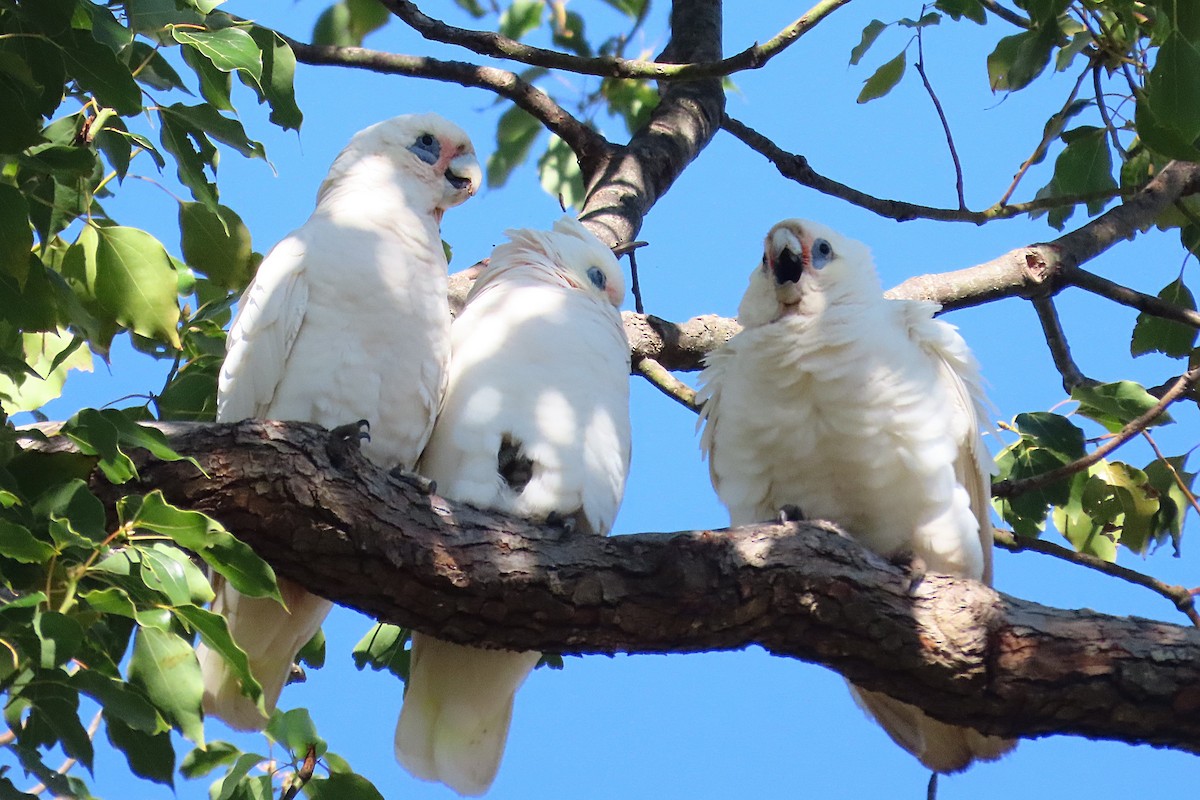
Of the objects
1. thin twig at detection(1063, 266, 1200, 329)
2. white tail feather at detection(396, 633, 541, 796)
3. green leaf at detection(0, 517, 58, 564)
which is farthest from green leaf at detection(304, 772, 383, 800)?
thin twig at detection(1063, 266, 1200, 329)

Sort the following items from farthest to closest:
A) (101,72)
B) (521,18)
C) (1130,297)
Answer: (521,18) → (1130,297) → (101,72)

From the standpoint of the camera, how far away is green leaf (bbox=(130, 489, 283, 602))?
1.96 meters

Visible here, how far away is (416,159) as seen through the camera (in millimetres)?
3752

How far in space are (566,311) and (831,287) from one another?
76 centimetres

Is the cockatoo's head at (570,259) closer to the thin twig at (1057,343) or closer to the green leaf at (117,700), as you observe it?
the thin twig at (1057,343)

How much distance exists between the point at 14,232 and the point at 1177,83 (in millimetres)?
2078

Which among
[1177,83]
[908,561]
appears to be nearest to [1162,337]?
[908,561]

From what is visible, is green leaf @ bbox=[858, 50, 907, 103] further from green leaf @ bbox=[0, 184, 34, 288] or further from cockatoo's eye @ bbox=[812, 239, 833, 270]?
green leaf @ bbox=[0, 184, 34, 288]

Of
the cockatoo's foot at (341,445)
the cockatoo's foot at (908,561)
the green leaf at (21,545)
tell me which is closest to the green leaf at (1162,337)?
the cockatoo's foot at (908,561)

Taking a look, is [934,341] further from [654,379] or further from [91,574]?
[91,574]

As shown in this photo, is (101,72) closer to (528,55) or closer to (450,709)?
(450,709)

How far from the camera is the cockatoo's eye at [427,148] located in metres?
3.77

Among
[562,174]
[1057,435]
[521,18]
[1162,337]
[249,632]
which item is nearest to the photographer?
[249,632]

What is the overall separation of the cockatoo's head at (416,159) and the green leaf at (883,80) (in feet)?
4.61
